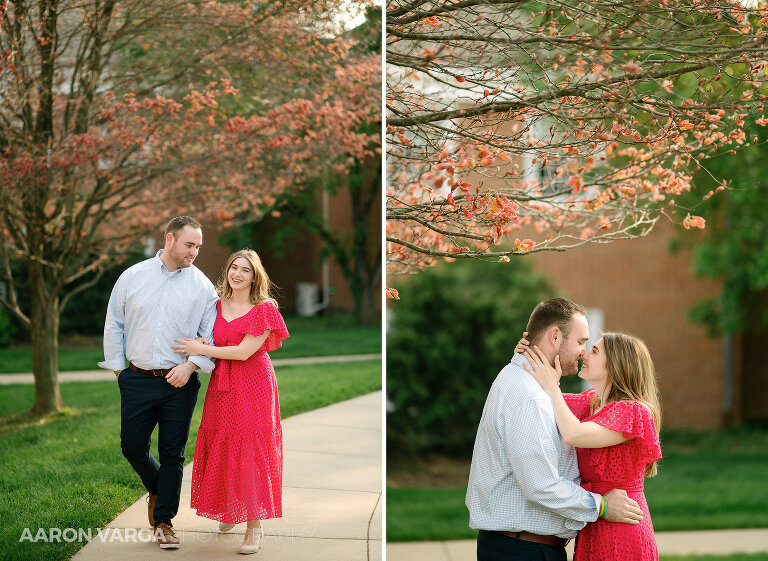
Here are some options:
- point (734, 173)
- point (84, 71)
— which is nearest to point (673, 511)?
point (734, 173)

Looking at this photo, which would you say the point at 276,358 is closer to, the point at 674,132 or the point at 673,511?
the point at 674,132

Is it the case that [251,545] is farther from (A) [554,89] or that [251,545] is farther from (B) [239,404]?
(A) [554,89]

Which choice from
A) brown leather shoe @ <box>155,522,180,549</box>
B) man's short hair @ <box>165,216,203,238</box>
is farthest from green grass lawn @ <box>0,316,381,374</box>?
brown leather shoe @ <box>155,522,180,549</box>

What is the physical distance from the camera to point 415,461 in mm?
9578

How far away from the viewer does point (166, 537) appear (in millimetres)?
3684

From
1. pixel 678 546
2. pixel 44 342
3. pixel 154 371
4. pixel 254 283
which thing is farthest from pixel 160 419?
pixel 678 546

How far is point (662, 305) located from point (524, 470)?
10161 millimetres

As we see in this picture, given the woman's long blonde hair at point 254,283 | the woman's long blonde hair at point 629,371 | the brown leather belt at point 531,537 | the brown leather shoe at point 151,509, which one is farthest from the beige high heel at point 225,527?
the woman's long blonde hair at point 629,371

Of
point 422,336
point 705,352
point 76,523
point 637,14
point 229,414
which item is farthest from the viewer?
point 705,352

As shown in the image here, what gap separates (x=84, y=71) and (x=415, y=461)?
6397mm

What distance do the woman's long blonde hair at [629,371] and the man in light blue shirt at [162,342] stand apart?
1615 mm

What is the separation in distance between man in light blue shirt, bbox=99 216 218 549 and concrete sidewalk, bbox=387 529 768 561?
4.00m

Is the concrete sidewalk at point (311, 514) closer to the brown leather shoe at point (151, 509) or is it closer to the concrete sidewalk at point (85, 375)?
the brown leather shoe at point (151, 509)

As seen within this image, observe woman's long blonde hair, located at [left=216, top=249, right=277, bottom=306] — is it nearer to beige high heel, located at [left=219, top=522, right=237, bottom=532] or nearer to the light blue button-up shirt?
the light blue button-up shirt
